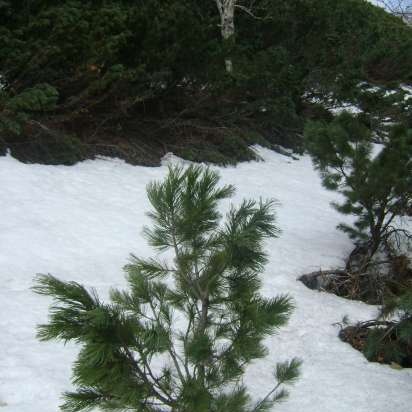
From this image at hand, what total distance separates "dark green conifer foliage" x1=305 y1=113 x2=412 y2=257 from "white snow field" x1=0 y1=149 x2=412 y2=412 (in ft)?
2.19

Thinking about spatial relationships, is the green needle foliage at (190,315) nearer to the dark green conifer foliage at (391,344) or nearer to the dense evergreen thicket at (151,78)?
the dark green conifer foliage at (391,344)

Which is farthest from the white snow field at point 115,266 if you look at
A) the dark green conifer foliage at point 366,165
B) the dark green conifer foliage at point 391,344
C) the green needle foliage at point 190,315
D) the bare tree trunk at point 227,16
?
the bare tree trunk at point 227,16

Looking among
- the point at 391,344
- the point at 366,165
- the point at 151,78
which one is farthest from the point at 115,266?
the point at 151,78

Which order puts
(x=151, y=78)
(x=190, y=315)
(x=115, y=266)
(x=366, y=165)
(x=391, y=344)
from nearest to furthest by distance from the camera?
(x=190, y=315) < (x=391, y=344) < (x=115, y=266) < (x=366, y=165) < (x=151, y=78)

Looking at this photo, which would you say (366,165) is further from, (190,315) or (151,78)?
(151,78)

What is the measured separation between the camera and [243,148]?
8969 mm

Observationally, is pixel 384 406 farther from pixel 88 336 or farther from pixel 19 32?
pixel 19 32

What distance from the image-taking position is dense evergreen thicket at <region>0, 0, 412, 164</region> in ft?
21.8

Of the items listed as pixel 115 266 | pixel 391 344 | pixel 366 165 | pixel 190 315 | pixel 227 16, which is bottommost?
pixel 115 266

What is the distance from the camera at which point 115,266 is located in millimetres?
4637

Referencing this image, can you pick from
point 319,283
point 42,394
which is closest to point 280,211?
point 319,283

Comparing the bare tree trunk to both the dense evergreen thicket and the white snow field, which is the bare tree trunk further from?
the white snow field

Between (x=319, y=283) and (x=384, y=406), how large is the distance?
1.91 m

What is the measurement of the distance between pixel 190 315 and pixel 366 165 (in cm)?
342
